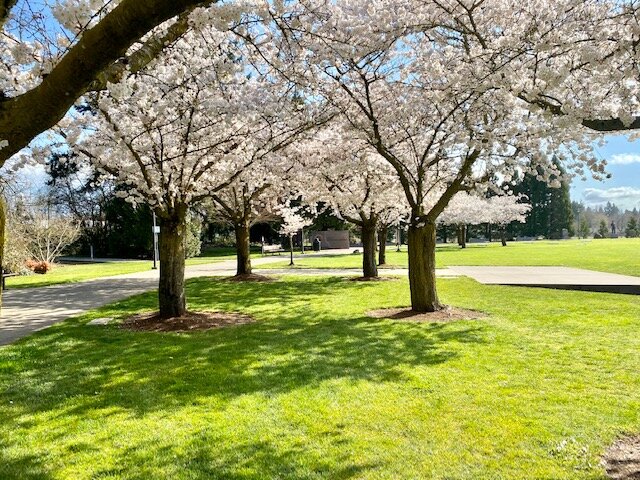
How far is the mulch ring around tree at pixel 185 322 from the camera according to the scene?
821cm

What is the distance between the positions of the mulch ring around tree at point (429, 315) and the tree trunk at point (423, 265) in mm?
231

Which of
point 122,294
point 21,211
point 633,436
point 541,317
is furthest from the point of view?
point 21,211

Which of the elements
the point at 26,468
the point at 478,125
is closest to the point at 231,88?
the point at 478,125

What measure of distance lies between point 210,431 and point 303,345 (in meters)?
3.04

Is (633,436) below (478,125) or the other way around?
below

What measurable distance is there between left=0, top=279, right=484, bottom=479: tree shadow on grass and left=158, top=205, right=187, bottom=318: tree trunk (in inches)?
44.3

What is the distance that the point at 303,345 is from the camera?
22.5 ft

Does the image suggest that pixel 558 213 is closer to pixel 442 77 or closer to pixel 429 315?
pixel 429 315

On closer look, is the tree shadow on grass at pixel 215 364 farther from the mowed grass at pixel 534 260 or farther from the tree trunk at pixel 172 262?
the mowed grass at pixel 534 260

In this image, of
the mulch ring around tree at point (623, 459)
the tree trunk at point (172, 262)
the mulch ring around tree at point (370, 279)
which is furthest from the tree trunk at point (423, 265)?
the mulch ring around tree at point (370, 279)

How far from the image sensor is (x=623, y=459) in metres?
3.40

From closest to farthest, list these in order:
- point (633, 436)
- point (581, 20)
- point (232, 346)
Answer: point (633, 436), point (581, 20), point (232, 346)

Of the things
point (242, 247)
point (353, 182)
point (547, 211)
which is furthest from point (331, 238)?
point (547, 211)

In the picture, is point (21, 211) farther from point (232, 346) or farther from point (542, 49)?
point (542, 49)
